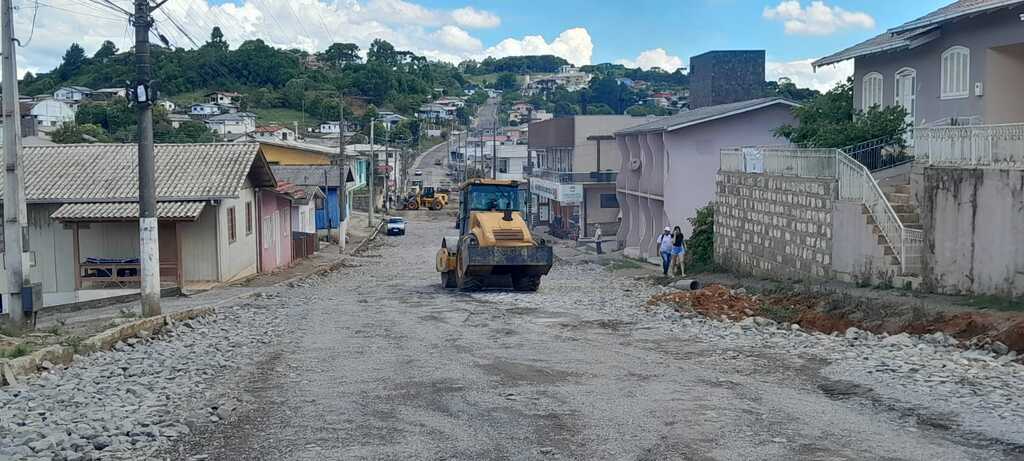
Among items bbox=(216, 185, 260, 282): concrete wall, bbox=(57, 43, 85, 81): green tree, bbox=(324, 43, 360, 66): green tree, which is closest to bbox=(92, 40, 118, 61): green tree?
bbox=(57, 43, 85, 81): green tree

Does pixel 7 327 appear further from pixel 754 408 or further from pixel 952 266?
pixel 952 266

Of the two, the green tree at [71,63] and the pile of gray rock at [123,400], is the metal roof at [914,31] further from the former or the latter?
the green tree at [71,63]

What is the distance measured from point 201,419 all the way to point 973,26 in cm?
1963

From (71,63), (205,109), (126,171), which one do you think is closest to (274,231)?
(126,171)

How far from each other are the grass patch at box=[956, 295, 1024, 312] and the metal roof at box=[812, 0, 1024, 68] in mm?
7114

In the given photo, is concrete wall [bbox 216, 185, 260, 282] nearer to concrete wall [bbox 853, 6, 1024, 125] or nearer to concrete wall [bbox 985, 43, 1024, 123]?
concrete wall [bbox 853, 6, 1024, 125]

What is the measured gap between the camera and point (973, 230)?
17.0 meters

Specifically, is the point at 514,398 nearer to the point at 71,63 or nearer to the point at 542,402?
the point at 542,402

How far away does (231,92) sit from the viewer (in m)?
128

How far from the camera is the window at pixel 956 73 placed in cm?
2381

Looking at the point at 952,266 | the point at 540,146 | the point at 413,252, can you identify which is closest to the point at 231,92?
the point at 540,146

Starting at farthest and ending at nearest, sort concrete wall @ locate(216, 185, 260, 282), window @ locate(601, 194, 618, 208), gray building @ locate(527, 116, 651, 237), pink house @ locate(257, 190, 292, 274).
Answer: window @ locate(601, 194, 618, 208) < gray building @ locate(527, 116, 651, 237) < pink house @ locate(257, 190, 292, 274) < concrete wall @ locate(216, 185, 260, 282)

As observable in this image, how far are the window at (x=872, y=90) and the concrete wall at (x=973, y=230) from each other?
1040cm

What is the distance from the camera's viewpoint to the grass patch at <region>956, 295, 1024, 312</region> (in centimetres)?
1550
